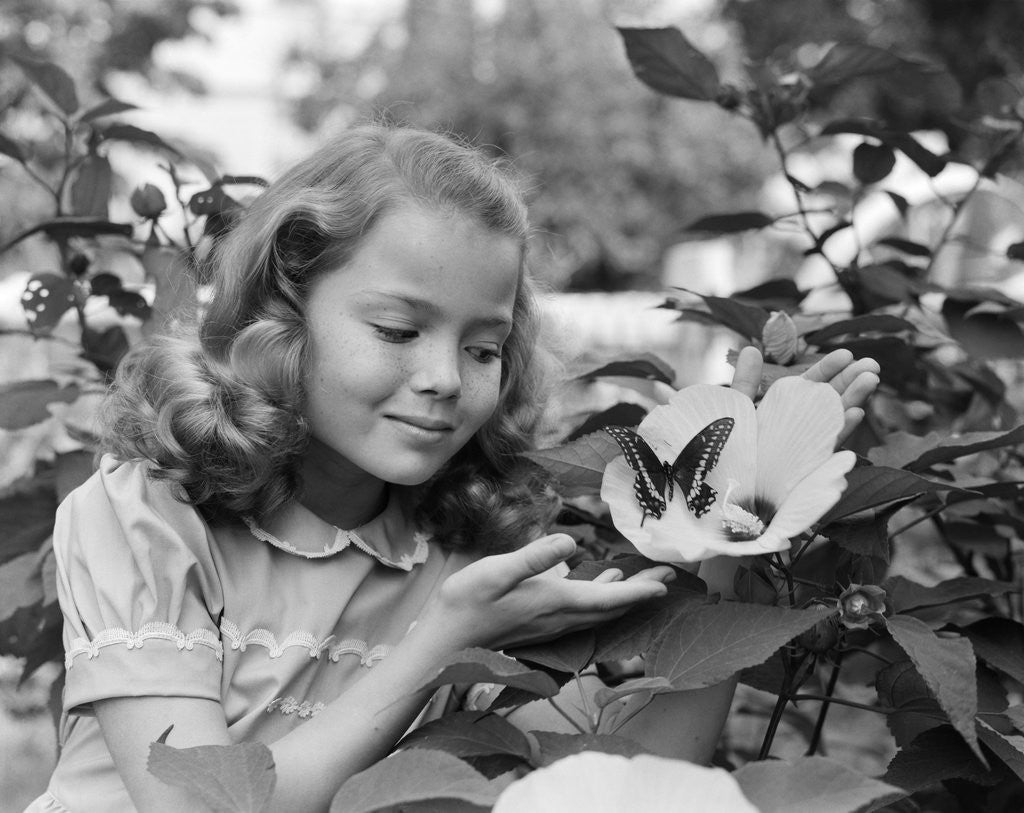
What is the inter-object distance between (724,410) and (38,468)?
3.37 ft

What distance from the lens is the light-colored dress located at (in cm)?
103

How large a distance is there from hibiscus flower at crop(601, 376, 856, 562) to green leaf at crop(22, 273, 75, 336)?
83 cm

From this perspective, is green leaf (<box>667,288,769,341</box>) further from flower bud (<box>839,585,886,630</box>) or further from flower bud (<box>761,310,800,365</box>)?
flower bud (<box>839,585,886,630</box>)

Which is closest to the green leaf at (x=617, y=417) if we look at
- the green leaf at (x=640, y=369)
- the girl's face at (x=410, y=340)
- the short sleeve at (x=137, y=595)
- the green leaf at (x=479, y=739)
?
the green leaf at (x=640, y=369)

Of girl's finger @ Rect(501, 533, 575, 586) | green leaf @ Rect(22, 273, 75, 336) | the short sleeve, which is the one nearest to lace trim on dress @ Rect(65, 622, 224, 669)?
the short sleeve

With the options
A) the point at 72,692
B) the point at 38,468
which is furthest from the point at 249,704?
the point at 38,468

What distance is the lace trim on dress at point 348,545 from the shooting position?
46.6 inches

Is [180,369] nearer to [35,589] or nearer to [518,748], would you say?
[35,589]

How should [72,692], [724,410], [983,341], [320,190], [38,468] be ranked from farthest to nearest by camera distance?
[38,468]
[983,341]
[320,190]
[72,692]
[724,410]

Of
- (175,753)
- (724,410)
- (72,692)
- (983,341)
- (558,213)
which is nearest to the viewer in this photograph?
(175,753)

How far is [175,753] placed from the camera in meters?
0.72

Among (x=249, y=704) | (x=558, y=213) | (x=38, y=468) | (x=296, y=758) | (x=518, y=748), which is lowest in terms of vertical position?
(x=558, y=213)

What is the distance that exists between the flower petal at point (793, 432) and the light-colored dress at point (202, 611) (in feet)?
1.60

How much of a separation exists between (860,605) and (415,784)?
0.38 meters
